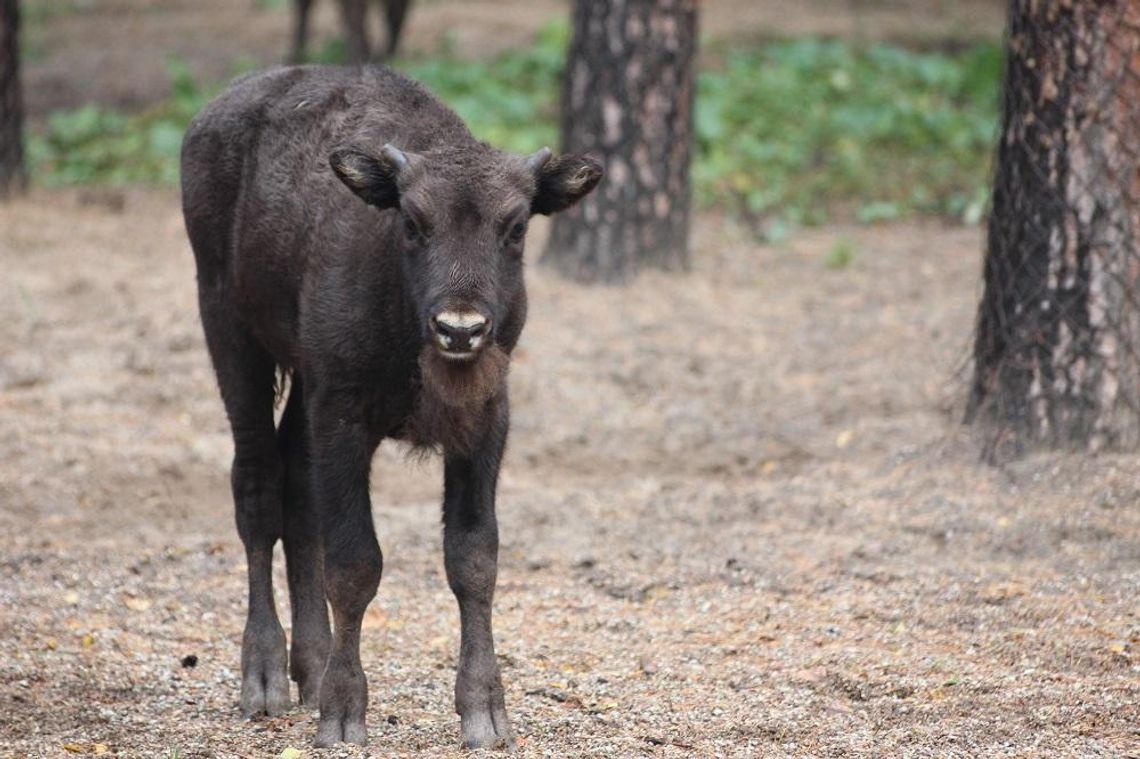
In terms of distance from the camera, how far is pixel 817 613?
6266 millimetres

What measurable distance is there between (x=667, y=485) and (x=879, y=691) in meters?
2.64

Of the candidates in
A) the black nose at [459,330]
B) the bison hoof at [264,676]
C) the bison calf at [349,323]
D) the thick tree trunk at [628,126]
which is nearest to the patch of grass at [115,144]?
the thick tree trunk at [628,126]

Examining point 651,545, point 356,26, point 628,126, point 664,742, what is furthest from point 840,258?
point 664,742

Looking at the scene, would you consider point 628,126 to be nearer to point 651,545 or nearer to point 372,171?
point 651,545

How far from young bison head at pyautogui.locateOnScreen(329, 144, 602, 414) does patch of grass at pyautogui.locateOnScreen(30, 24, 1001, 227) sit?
8.01 m

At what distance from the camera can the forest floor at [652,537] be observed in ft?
17.3

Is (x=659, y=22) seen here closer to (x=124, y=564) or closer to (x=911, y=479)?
(x=911, y=479)

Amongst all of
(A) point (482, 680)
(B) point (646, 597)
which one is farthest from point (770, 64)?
(A) point (482, 680)

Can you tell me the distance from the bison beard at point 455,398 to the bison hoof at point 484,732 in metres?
0.76

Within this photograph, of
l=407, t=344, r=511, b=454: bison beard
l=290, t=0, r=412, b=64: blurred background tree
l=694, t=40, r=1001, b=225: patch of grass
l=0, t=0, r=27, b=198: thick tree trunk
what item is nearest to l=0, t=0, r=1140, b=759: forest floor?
l=407, t=344, r=511, b=454: bison beard

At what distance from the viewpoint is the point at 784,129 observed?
1491cm

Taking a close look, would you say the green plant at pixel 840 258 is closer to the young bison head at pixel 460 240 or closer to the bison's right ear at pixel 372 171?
the young bison head at pixel 460 240

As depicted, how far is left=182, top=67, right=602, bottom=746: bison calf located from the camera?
471 centimetres

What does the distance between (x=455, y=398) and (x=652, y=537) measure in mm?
2721
